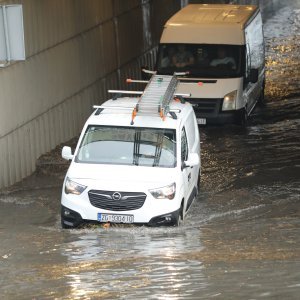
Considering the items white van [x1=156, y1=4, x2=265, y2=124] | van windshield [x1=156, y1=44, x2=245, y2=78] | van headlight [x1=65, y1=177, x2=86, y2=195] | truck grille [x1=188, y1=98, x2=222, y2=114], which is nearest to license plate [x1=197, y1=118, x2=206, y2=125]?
white van [x1=156, y1=4, x2=265, y2=124]

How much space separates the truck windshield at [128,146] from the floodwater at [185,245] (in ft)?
3.49

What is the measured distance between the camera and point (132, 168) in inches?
571

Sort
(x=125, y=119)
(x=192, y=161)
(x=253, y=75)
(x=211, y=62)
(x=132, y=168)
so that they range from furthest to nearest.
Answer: (x=253, y=75), (x=211, y=62), (x=125, y=119), (x=192, y=161), (x=132, y=168)

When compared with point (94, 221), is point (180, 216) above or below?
below

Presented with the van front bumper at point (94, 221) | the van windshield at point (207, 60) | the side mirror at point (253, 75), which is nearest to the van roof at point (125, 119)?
the van front bumper at point (94, 221)

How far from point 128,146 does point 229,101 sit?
8.83m

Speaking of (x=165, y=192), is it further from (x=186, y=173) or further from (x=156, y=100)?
(x=156, y=100)

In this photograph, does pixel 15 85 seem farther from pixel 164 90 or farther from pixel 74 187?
pixel 74 187

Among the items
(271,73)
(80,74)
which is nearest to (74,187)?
(80,74)

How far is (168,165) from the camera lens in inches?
578

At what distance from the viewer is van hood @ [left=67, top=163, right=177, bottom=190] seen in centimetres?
1410

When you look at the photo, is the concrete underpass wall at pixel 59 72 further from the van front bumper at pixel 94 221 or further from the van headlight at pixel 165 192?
the van headlight at pixel 165 192

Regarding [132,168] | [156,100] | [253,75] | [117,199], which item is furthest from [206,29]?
[117,199]

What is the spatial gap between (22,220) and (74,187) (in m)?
1.71
